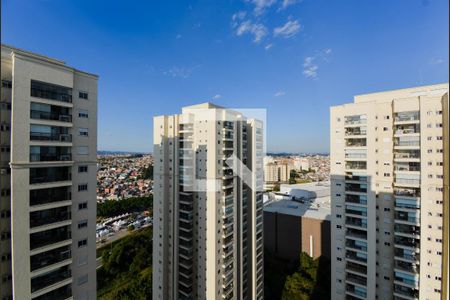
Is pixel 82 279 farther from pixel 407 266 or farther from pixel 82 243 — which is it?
pixel 407 266

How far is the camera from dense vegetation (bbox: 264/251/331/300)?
15.4m

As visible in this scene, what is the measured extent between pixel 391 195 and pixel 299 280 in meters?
9.17

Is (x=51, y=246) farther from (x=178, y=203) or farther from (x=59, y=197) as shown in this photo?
(x=178, y=203)

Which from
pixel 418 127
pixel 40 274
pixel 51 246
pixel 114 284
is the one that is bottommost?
pixel 114 284

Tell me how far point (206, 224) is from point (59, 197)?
7707mm

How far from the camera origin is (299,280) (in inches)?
627

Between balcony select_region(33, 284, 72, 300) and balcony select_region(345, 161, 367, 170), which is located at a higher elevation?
balcony select_region(345, 161, 367, 170)

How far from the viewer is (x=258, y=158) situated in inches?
633

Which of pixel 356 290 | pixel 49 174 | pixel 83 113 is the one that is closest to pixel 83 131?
pixel 83 113

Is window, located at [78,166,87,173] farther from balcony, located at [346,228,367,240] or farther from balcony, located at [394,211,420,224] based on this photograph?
balcony, located at [394,211,420,224]

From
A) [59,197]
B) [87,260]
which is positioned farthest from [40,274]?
[59,197]

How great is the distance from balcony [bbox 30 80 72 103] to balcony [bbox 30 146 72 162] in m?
1.42

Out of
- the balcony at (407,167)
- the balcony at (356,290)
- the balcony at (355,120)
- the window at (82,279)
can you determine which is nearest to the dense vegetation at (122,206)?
the window at (82,279)

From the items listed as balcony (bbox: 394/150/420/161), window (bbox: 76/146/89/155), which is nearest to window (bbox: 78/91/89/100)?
window (bbox: 76/146/89/155)
